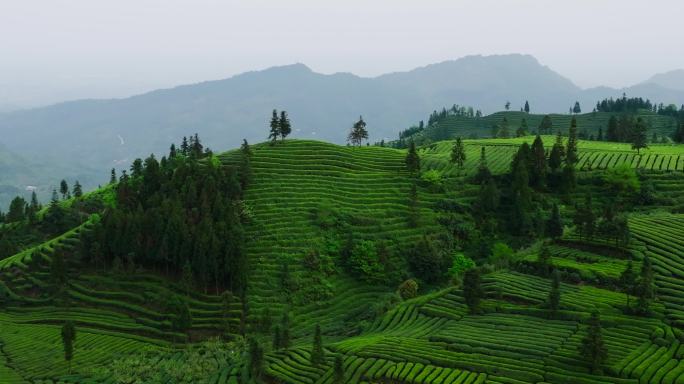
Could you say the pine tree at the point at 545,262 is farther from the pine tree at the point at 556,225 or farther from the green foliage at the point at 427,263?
the green foliage at the point at 427,263

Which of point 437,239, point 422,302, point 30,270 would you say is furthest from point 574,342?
point 30,270

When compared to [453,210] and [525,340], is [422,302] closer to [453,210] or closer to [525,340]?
[525,340]

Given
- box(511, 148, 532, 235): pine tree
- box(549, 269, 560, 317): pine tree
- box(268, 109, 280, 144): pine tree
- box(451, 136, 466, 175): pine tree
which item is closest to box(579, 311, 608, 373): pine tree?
box(549, 269, 560, 317): pine tree

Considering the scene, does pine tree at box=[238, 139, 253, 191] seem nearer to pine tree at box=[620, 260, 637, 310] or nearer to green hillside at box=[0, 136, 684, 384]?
green hillside at box=[0, 136, 684, 384]

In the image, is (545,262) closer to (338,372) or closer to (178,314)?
(338,372)

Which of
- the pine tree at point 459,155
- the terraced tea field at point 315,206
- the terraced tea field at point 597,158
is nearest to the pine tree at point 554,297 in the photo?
the terraced tea field at point 315,206
